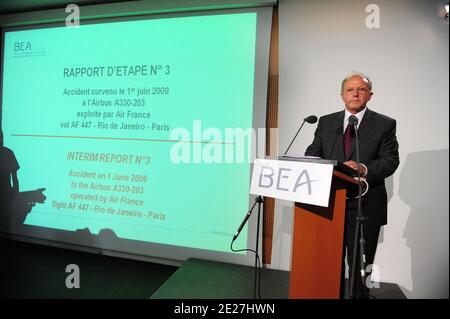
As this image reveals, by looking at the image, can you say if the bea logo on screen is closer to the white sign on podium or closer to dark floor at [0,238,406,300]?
dark floor at [0,238,406,300]

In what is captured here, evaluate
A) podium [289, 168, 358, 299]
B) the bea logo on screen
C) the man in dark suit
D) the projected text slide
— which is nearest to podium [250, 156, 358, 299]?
podium [289, 168, 358, 299]

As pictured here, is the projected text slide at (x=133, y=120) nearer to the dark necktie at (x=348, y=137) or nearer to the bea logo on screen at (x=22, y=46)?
the bea logo on screen at (x=22, y=46)

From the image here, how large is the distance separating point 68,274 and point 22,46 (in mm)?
2895

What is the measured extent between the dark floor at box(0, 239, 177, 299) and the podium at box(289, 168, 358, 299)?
1514 millimetres

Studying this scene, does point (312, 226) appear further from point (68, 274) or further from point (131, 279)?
point (68, 274)

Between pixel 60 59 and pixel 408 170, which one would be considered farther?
pixel 60 59

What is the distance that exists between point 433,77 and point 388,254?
1.59m

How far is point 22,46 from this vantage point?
357 centimetres

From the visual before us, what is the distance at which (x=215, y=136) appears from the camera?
2.79m

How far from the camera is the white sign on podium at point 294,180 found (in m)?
1.30

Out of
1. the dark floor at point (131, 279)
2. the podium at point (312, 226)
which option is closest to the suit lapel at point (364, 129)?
the podium at point (312, 226)

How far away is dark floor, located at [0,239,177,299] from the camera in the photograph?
95.8 inches
